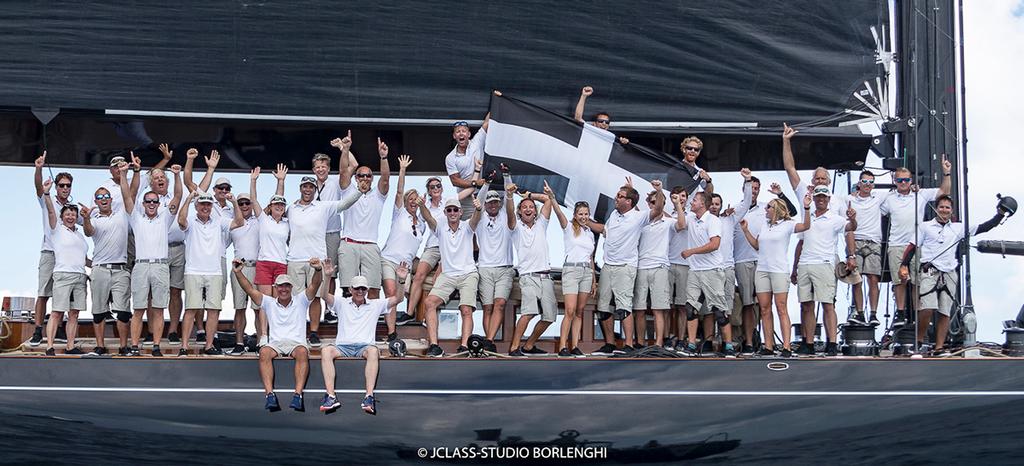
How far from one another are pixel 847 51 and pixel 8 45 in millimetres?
7071

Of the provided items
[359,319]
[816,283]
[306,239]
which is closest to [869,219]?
[816,283]

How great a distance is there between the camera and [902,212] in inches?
406

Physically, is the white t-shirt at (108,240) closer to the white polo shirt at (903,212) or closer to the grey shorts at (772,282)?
the grey shorts at (772,282)

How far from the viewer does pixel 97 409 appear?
8.97m

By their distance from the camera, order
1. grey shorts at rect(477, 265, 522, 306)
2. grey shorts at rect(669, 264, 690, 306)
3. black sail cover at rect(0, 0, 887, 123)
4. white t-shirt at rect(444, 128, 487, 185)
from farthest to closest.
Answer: white t-shirt at rect(444, 128, 487, 185) → black sail cover at rect(0, 0, 887, 123) → grey shorts at rect(669, 264, 690, 306) → grey shorts at rect(477, 265, 522, 306)

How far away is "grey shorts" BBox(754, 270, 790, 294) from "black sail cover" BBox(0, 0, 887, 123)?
158 centimetres

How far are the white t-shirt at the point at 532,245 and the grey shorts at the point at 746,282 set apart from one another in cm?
170

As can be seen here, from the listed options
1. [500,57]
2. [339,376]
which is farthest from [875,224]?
[339,376]

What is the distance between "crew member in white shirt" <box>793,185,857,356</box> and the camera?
9.69 meters

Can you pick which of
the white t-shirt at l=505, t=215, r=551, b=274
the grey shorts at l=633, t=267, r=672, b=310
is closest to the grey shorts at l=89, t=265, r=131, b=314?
the white t-shirt at l=505, t=215, r=551, b=274

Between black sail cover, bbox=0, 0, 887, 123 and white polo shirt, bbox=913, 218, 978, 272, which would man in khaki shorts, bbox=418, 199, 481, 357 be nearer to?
black sail cover, bbox=0, 0, 887, 123

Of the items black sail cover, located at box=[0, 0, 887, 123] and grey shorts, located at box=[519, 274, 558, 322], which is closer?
grey shorts, located at box=[519, 274, 558, 322]

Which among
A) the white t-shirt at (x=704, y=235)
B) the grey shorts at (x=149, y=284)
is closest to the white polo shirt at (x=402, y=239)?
the grey shorts at (x=149, y=284)

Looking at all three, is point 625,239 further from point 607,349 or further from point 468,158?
point 468,158
